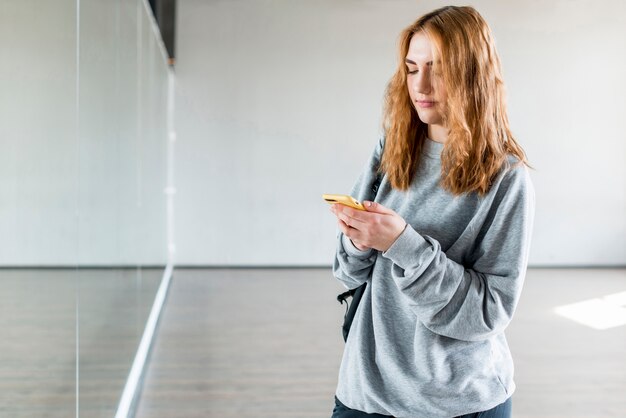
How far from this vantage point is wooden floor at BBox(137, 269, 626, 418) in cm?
396

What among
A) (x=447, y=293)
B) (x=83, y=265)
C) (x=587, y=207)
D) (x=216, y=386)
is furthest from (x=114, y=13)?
(x=587, y=207)

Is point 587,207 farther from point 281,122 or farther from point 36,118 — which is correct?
point 36,118

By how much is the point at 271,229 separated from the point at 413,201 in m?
8.12

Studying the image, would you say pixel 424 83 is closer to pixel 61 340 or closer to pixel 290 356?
pixel 61 340

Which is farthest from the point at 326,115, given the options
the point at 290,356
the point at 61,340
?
the point at 61,340

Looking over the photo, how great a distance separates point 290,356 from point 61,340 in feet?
9.95

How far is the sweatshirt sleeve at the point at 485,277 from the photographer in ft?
4.30

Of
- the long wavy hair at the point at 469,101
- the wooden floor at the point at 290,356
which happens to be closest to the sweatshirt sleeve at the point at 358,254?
the long wavy hair at the point at 469,101

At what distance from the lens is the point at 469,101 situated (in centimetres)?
135

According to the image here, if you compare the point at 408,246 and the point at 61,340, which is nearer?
the point at 408,246

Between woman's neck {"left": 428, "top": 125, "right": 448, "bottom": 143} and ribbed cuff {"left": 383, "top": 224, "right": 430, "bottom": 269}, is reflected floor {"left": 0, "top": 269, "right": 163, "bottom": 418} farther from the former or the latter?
woman's neck {"left": 428, "top": 125, "right": 448, "bottom": 143}

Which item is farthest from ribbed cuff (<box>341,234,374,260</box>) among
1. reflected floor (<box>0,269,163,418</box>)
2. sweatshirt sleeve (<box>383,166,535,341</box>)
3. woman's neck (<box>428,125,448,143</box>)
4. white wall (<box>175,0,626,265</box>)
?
white wall (<box>175,0,626,265</box>)

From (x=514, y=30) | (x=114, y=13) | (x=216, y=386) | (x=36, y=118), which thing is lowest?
(x=216, y=386)

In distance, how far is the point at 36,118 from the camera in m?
1.63
